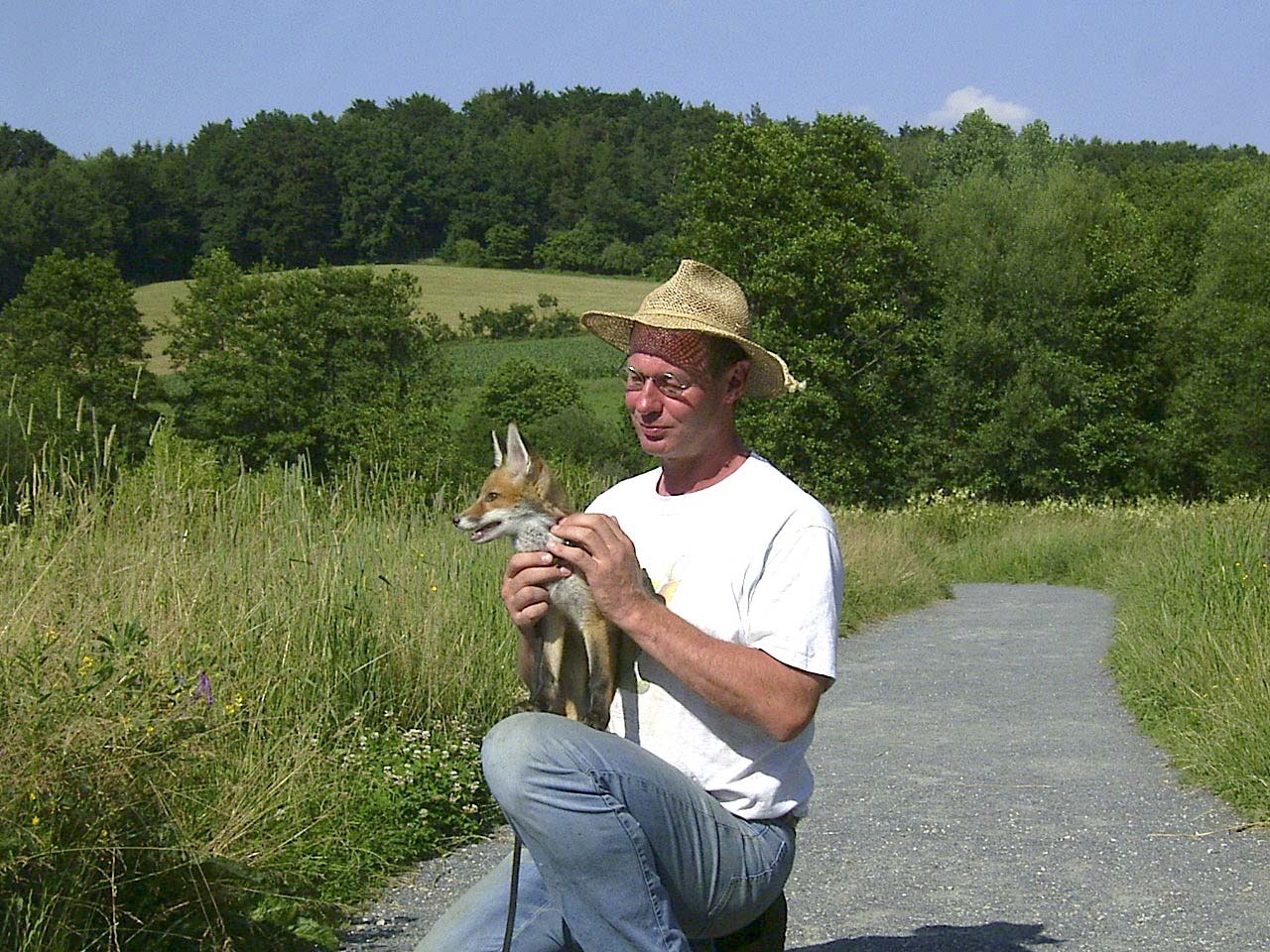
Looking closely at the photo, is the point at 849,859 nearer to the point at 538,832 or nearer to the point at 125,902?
the point at 125,902

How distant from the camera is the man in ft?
9.75

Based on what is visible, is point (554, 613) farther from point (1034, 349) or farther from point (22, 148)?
point (22, 148)

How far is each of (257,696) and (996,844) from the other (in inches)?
125

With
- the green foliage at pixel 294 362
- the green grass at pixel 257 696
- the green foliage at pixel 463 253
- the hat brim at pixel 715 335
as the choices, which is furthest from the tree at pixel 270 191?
A: the hat brim at pixel 715 335

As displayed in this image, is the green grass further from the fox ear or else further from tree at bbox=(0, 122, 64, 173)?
tree at bbox=(0, 122, 64, 173)

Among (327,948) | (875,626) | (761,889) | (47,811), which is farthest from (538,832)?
(875,626)

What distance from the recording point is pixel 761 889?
10.6 ft

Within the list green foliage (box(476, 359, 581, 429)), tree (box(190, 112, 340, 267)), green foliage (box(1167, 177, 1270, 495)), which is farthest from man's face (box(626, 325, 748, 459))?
tree (box(190, 112, 340, 267))

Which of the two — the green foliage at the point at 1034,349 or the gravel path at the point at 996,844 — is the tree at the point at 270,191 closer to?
the green foliage at the point at 1034,349

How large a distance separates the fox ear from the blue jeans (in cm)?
74

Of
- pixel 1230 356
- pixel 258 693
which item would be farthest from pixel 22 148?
pixel 258 693

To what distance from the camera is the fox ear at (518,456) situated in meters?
3.60

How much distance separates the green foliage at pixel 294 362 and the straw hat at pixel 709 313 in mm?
45206

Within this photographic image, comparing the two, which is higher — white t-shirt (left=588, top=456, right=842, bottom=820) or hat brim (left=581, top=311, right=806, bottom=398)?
hat brim (left=581, top=311, right=806, bottom=398)
